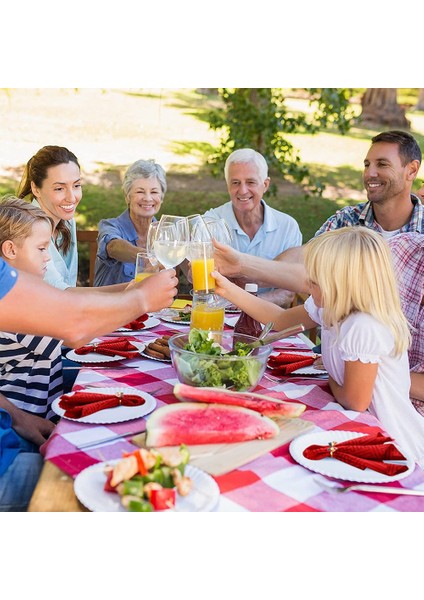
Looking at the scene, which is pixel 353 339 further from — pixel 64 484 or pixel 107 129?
pixel 107 129

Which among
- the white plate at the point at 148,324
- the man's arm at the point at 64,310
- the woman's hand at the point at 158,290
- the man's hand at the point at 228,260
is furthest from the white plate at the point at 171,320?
the man's arm at the point at 64,310

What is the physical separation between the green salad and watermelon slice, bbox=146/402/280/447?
170 millimetres

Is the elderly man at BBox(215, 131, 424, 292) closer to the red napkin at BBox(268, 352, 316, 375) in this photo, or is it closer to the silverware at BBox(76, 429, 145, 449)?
the red napkin at BBox(268, 352, 316, 375)

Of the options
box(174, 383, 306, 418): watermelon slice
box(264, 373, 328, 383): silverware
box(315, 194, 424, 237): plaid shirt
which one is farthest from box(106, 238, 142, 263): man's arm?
box(174, 383, 306, 418): watermelon slice

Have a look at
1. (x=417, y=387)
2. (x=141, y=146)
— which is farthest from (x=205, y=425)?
(x=141, y=146)

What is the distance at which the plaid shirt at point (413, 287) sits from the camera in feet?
10.6

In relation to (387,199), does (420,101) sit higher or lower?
higher

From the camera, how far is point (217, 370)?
7.20 ft

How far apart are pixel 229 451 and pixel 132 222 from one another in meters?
3.08

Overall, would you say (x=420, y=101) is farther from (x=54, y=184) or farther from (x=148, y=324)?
(x=148, y=324)

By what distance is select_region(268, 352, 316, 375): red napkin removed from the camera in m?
2.60

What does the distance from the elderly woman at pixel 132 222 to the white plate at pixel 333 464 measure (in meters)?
2.75
